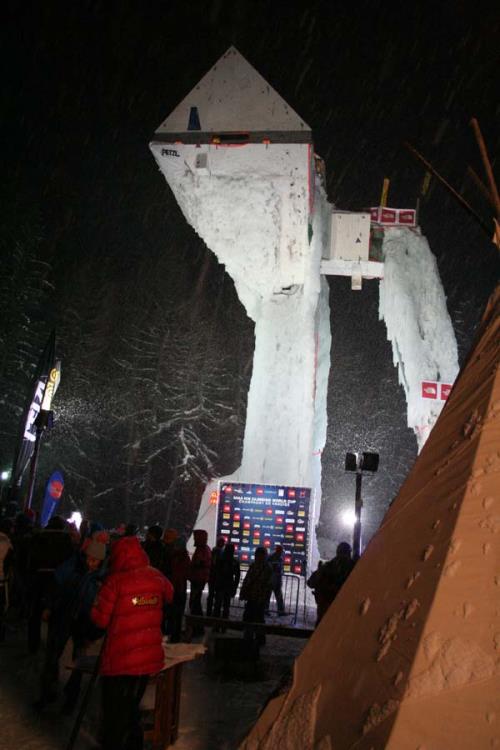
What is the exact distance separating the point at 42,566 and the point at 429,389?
1430 centimetres

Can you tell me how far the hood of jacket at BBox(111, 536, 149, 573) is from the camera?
375cm

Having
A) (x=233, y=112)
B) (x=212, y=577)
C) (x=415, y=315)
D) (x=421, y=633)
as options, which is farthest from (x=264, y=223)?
(x=421, y=633)

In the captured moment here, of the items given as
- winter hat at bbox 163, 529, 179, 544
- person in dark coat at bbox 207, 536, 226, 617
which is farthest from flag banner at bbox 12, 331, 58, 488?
winter hat at bbox 163, 529, 179, 544

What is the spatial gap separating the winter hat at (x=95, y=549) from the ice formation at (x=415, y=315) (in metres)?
15.5

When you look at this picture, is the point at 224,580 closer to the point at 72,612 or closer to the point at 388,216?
the point at 72,612

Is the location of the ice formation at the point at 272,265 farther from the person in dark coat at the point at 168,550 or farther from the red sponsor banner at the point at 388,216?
the person in dark coat at the point at 168,550

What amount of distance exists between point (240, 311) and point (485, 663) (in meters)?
35.1

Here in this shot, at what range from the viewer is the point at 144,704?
215 inches

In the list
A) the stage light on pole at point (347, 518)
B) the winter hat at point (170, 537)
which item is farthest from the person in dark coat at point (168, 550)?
the stage light on pole at point (347, 518)

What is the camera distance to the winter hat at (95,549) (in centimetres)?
492

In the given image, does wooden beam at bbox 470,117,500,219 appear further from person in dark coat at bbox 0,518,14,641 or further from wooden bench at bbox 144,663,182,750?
person in dark coat at bbox 0,518,14,641

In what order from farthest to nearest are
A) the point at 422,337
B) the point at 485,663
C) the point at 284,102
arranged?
the point at 422,337
the point at 284,102
the point at 485,663

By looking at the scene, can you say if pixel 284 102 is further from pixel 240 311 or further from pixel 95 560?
pixel 240 311

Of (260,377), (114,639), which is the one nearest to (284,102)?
(260,377)
